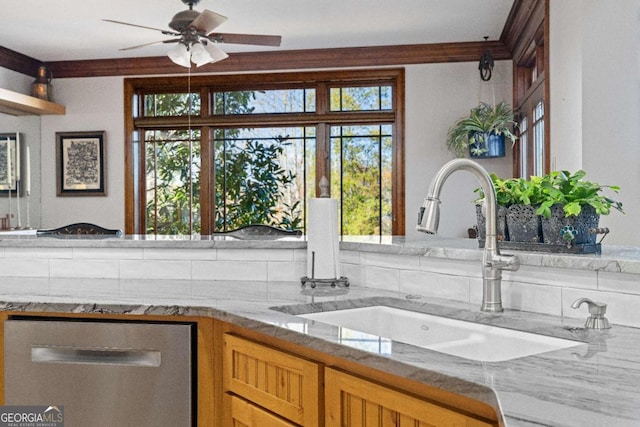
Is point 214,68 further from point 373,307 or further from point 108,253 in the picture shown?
point 373,307

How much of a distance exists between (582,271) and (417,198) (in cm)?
410

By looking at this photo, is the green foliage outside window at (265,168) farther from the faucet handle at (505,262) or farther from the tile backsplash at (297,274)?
the faucet handle at (505,262)

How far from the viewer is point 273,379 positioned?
148 cm

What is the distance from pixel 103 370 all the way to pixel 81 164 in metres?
4.68

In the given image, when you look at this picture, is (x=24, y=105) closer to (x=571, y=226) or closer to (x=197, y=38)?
(x=197, y=38)

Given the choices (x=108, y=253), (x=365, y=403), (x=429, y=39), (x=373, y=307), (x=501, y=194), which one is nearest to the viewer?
(x=365, y=403)

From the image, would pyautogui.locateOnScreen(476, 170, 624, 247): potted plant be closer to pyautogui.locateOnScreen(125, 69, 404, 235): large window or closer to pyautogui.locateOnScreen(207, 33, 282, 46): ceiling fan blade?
pyautogui.locateOnScreen(207, 33, 282, 46): ceiling fan blade

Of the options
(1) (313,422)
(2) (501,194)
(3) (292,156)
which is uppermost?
(3) (292,156)

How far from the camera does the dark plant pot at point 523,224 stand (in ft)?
5.25

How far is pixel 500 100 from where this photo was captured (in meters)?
5.42

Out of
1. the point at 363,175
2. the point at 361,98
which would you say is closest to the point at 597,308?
the point at 363,175

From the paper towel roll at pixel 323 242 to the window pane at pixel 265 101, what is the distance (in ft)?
12.6

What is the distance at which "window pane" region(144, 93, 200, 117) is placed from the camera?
19.6 feet

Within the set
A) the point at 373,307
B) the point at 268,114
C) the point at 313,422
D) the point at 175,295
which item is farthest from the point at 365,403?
the point at 268,114
